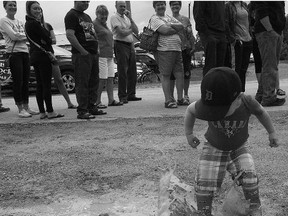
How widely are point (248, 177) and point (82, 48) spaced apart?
3455 millimetres

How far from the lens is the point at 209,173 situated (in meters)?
2.37

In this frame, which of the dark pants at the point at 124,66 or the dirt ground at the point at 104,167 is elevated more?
the dark pants at the point at 124,66

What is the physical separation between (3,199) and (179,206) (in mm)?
1306

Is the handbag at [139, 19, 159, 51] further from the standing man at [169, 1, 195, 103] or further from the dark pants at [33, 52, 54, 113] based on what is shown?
the dark pants at [33, 52, 54, 113]

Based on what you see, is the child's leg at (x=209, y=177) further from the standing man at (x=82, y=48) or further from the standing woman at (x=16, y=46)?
the standing woman at (x=16, y=46)

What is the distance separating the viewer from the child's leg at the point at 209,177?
237 centimetres

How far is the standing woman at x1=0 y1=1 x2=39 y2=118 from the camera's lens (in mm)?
5742

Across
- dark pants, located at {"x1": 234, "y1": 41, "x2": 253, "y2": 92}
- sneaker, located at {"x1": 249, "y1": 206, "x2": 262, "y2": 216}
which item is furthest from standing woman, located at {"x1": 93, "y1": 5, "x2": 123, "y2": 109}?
sneaker, located at {"x1": 249, "y1": 206, "x2": 262, "y2": 216}

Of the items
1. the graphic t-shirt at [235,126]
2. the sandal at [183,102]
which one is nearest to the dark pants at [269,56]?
the sandal at [183,102]

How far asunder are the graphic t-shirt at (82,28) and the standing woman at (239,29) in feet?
6.76

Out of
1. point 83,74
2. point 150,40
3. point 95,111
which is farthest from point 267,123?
point 150,40

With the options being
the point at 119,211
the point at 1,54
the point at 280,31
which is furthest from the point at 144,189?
the point at 1,54

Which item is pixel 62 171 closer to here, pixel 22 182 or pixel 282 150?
pixel 22 182

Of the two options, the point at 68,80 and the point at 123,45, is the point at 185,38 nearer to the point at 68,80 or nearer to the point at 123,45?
the point at 123,45
